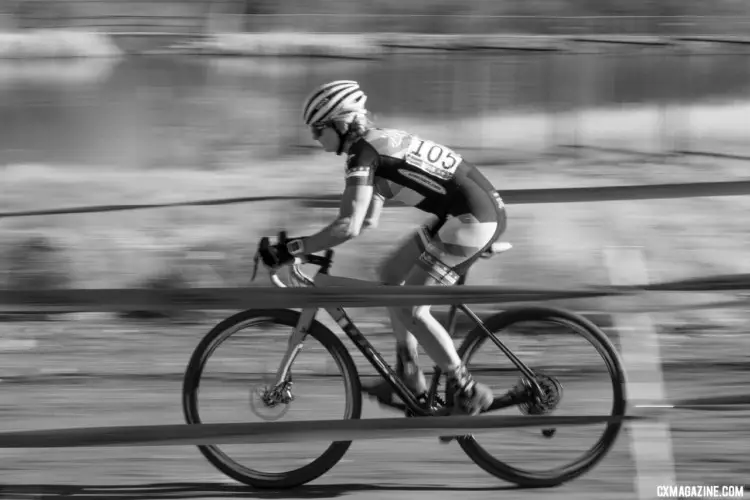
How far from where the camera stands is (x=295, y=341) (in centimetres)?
413

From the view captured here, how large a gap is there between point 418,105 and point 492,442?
26.1 metres

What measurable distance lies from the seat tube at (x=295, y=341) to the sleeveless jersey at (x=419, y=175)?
0.53 m

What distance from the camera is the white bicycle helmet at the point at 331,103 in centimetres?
404

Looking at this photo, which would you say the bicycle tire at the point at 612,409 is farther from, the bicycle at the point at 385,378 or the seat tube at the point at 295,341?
the seat tube at the point at 295,341

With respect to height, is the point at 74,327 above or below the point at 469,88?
below

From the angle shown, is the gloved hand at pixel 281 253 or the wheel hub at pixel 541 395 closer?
the gloved hand at pixel 281 253

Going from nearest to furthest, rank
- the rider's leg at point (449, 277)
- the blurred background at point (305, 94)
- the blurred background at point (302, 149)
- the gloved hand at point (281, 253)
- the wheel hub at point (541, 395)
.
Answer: the gloved hand at point (281, 253), the rider's leg at point (449, 277), the wheel hub at point (541, 395), the blurred background at point (302, 149), the blurred background at point (305, 94)

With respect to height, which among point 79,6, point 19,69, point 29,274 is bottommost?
point 29,274

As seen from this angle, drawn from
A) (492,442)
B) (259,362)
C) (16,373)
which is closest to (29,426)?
(16,373)

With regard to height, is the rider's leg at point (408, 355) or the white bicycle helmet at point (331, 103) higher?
the white bicycle helmet at point (331, 103)

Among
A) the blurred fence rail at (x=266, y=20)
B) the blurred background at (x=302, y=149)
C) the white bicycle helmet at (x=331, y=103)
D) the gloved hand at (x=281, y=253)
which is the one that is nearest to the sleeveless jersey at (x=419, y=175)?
the white bicycle helmet at (x=331, y=103)

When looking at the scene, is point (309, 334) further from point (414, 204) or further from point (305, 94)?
point (305, 94)

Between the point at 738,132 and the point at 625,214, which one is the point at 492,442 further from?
the point at 738,132

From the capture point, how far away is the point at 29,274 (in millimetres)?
7719
